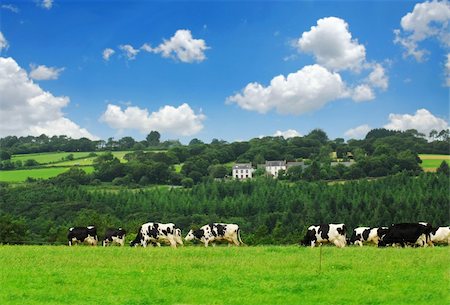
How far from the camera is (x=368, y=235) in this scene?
1220 inches

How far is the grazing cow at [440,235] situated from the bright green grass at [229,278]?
667 cm

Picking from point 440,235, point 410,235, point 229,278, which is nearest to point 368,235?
point 440,235

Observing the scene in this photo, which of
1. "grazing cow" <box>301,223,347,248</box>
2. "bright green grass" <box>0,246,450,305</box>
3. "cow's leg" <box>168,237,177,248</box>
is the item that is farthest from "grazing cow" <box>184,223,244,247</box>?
"bright green grass" <box>0,246,450,305</box>

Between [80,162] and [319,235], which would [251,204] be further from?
[319,235]

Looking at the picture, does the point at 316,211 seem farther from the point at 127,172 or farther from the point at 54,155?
the point at 54,155

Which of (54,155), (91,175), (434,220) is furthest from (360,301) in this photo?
(54,155)

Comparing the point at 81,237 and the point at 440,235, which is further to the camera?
the point at 81,237

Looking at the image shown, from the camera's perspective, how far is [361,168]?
179375mm

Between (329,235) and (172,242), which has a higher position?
(329,235)

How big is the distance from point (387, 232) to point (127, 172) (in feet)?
532

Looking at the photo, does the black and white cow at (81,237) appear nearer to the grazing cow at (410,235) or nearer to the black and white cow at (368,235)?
the black and white cow at (368,235)

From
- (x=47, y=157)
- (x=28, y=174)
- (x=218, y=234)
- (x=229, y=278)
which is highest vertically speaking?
(x=47, y=157)

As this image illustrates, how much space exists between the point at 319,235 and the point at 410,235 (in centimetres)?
445

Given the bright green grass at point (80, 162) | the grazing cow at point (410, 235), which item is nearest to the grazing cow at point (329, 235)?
the grazing cow at point (410, 235)
